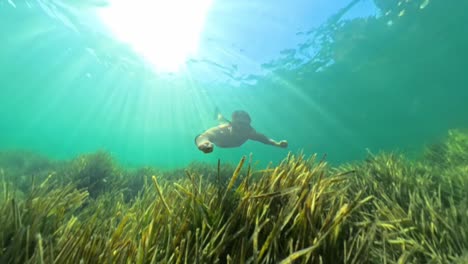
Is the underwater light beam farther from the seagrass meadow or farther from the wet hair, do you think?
the seagrass meadow

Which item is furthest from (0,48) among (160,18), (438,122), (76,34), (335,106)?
(438,122)

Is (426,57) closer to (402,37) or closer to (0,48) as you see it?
(402,37)

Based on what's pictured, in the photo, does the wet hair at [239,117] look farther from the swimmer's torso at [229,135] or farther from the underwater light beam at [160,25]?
the underwater light beam at [160,25]

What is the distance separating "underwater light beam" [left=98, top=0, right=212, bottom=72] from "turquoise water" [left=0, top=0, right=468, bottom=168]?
61 cm

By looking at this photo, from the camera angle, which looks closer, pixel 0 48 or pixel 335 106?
pixel 335 106

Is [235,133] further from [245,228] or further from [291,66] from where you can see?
[291,66]

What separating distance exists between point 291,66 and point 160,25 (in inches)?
482

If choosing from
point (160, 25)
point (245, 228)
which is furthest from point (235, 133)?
point (160, 25)

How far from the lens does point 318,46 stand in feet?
67.4

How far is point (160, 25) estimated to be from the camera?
856 inches

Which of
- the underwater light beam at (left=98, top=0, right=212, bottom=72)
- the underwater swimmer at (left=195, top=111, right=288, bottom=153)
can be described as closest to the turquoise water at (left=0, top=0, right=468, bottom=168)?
the underwater light beam at (left=98, top=0, right=212, bottom=72)

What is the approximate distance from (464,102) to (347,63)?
1930cm

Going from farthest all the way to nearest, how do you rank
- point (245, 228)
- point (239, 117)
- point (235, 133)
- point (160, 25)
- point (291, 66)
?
point (291, 66) → point (160, 25) → point (235, 133) → point (239, 117) → point (245, 228)

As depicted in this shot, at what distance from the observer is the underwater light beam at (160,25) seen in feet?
62.4
